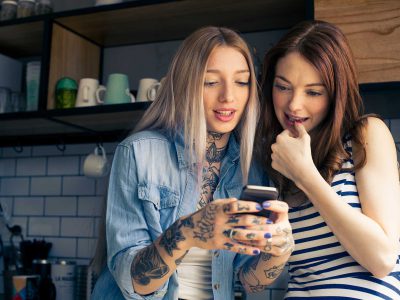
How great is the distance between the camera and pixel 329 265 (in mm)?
1222

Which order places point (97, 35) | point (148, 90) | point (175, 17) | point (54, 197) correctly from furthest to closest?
point (54, 197)
point (97, 35)
point (175, 17)
point (148, 90)

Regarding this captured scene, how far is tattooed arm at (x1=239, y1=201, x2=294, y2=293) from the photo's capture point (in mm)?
961

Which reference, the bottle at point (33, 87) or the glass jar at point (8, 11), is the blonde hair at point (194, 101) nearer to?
the bottle at point (33, 87)

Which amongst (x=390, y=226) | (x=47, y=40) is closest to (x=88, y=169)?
(x=47, y=40)

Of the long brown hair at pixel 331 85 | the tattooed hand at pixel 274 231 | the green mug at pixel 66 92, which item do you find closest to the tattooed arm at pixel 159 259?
the tattooed hand at pixel 274 231

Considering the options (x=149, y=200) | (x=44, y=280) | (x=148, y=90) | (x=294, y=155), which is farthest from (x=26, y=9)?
(x=294, y=155)

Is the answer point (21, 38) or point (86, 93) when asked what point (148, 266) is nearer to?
point (86, 93)

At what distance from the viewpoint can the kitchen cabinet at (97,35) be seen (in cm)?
185

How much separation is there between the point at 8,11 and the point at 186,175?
1392mm

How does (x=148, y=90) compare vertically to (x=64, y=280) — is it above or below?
above

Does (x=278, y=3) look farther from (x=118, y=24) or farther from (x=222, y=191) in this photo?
(x=222, y=191)

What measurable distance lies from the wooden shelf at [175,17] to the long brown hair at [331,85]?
18.1 inches

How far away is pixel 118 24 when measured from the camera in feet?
6.68

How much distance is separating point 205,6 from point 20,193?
1234 millimetres
